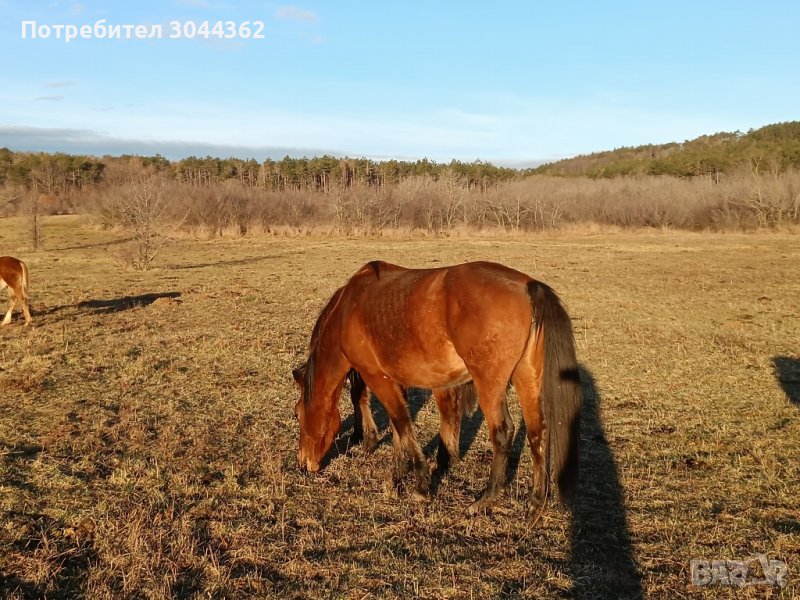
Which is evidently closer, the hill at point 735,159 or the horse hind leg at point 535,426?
the horse hind leg at point 535,426

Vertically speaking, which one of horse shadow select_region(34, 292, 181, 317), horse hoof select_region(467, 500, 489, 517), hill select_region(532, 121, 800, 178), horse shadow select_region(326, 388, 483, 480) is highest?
hill select_region(532, 121, 800, 178)

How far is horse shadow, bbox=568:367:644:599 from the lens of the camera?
3.43 m

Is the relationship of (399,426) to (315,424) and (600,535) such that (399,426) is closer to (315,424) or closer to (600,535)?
(315,424)

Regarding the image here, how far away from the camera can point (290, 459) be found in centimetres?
541

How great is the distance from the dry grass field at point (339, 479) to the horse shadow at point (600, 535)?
0.02m

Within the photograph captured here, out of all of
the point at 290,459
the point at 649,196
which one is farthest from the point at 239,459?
the point at 649,196

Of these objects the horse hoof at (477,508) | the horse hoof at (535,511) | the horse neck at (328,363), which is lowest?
the horse hoof at (477,508)

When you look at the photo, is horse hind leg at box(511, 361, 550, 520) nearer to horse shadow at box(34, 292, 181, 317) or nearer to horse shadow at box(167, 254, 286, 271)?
horse shadow at box(34, 292, 181, 317)

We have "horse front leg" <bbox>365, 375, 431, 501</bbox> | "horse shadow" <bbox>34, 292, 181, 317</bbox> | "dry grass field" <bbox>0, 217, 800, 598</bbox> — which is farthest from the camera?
"horse shadow" <bbox>34, 292, 181, 317</bbox>

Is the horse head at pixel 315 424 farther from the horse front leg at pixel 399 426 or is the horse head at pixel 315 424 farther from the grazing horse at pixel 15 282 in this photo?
the grazing horse at pixel 15 282

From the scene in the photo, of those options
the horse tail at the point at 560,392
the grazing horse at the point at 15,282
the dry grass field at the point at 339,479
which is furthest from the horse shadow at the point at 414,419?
the grazing horse at the point at 15,282

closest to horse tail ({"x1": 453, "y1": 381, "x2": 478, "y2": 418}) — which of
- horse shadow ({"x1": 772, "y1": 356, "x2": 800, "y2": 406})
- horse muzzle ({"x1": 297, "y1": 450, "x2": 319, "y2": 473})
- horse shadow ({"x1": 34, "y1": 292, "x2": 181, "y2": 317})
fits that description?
horse muzzle ({"x1": 297, "y1": 450, "x2": 319, "y2": 473})

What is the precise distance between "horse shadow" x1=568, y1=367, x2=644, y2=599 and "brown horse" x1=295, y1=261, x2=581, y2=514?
1.06ft

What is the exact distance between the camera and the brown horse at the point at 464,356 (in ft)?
13.8
